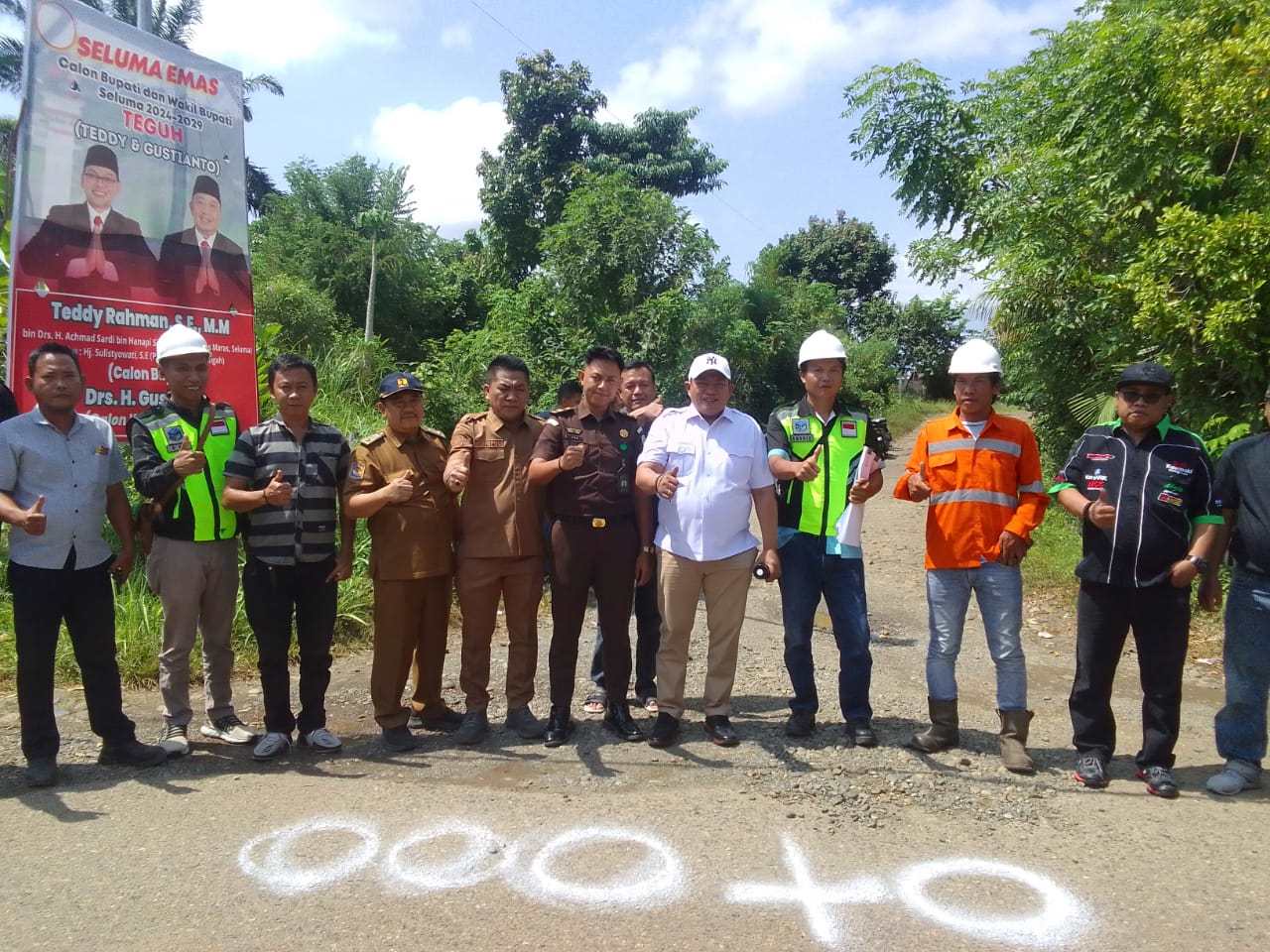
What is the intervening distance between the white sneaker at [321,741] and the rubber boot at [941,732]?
2927mm

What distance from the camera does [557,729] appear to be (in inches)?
181

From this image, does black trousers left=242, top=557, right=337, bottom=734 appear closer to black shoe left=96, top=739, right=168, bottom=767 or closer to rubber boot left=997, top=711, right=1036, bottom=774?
black shoe left=96, top=739, right=168, bottom=767

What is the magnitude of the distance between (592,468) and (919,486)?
1637 mm

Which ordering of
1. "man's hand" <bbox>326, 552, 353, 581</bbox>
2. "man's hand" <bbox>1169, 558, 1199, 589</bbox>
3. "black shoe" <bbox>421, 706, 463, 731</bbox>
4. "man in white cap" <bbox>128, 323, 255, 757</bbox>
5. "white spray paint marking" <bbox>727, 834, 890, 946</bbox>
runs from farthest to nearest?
"black shoe" <bbox>421, 706, 463, 731</bbox> → "man's hand" <bbox>326, 552, 353, 581</bbox> → "man in white cap" <bbox>128, 323, 255, 757</bbox> → "man's hand" <bbox>1169, 558, 1199, 589</bbox> → "white spray paint marking" <bbox>727, 834, 890, 946</bbox>

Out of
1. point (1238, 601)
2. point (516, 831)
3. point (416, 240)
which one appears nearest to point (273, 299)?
point (416, 240)

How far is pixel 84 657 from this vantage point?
13.8 feet

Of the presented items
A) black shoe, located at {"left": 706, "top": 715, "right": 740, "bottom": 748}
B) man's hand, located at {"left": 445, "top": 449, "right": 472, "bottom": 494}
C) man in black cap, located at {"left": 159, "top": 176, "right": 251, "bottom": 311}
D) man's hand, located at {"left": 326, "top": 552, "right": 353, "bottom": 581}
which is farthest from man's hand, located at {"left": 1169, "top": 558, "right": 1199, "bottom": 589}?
man in black cap, located at {"left": 159, "top": 176, "right": 251, "bottom": 311}

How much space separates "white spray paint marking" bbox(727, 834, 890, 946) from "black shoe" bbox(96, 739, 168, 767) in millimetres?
2859

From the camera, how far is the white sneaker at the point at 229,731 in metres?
4.56

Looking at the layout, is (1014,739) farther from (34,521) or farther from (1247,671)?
(34,521)

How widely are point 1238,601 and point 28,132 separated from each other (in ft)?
22.7

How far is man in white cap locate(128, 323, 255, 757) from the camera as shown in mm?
4324

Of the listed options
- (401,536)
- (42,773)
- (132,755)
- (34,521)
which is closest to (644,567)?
(401,536)

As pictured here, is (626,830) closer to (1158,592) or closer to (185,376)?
(1158,592)
